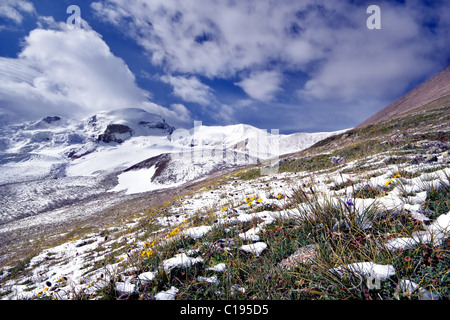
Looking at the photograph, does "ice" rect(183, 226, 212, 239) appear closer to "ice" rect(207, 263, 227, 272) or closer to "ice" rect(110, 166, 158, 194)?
"ice" rect(207, 263, 227, 272)

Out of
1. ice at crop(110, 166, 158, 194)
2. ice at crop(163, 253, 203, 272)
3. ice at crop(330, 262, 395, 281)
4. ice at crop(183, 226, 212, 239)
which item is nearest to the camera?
ice at crop(330, 262, 395, 281)

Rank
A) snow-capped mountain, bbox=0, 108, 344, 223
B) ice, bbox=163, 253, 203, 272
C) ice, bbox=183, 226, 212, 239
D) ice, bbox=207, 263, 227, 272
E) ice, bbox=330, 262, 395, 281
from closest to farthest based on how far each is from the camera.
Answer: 1. ice, bbox=330, 262, 395, 281
2. ice, bbox=207, 263, 227, 272
3. ice, bbox=163, 253, 203, 272
4. ice, bbox=183, 226, 212, 239
5. snow-capped mountain, bbox=0, 108, 344, 223

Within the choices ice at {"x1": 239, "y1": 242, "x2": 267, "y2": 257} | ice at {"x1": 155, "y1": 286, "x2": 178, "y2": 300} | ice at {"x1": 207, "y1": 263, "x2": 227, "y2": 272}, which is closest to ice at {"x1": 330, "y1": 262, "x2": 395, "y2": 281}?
ice at {"x1": 239, "y1": 242, "x2": 267, "y2": 257}

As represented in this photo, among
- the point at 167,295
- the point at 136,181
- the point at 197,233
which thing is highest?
the point at 197,233

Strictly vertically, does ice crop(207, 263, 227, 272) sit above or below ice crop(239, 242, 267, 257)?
below

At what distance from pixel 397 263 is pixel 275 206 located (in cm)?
285

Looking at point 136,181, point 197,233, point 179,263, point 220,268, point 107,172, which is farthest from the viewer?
point 107,172

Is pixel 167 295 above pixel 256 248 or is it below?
below

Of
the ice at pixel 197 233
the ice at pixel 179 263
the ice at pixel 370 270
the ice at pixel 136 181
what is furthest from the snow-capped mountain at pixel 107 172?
the ice at pixel 370 270

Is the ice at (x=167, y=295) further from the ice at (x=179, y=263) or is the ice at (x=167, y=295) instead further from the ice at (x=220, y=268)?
the ice at (x=220, y=268)

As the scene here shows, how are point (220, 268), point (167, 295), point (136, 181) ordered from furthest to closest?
point (136, 181) < point (220, 268) < point (167, 295)

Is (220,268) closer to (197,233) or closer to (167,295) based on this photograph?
(167,295)

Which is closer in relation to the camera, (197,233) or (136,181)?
(197,233)

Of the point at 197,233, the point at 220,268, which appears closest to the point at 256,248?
the point at 220,268
